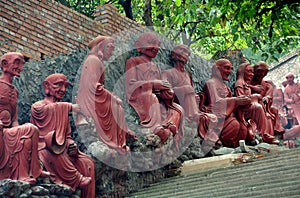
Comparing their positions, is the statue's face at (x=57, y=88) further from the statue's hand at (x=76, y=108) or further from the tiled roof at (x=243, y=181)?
the tiled roof at (x=243, y=181)

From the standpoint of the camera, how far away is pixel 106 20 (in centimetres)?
1458

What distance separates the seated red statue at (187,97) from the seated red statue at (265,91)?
1.63 meters

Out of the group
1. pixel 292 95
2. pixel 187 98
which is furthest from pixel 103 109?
pixel 292 95

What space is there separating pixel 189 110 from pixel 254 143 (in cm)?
134

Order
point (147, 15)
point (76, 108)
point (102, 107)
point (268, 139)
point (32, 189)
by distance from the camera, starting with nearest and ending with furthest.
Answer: point (32, 189)
point (76, 108)
point (102, 107)
point (268, 139)
point (147, 15)

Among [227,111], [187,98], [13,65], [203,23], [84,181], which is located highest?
[203,23]

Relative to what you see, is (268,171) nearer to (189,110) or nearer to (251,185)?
(251,185)

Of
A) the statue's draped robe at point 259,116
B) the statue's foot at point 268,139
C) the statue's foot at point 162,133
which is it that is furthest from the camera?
the statue's draped robe at point 259,116

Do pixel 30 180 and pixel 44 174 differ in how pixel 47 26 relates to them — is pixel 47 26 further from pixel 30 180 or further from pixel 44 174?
pixel 30 180

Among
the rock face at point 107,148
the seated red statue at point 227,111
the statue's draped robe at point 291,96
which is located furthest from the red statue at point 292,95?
the rock face at point 107,148

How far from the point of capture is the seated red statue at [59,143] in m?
10.6

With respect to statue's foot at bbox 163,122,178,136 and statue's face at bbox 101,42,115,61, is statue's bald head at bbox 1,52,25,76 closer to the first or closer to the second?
statue's face at bbox 101,42,115,61

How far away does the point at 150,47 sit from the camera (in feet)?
44.2

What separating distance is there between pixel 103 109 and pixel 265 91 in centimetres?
496
